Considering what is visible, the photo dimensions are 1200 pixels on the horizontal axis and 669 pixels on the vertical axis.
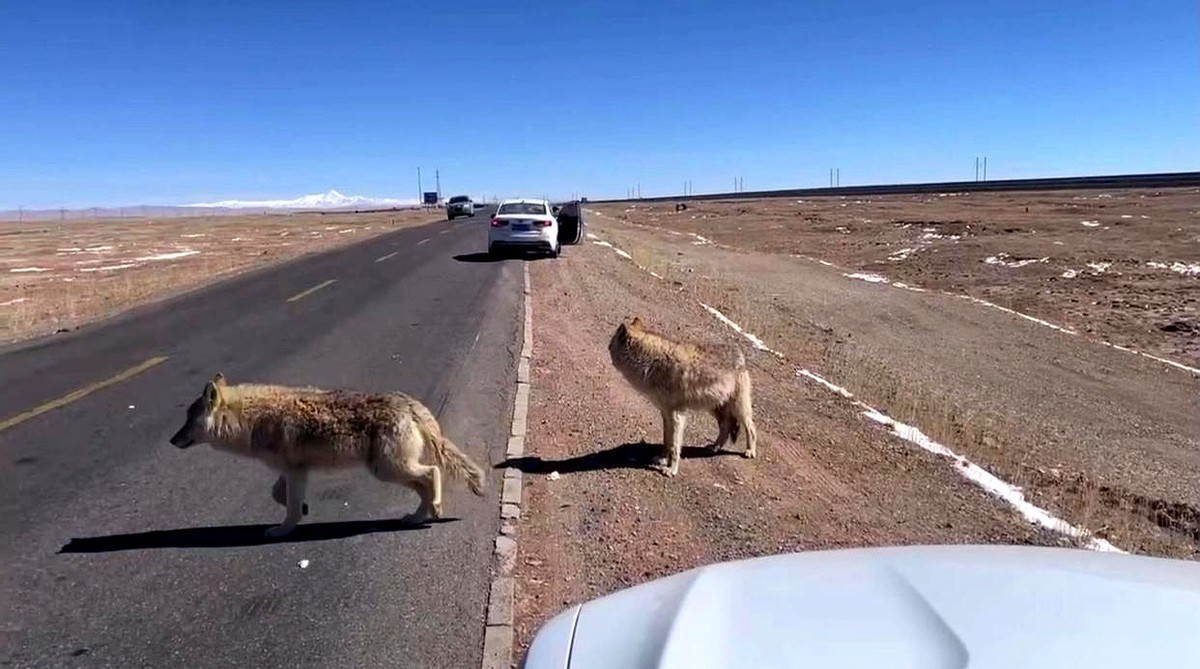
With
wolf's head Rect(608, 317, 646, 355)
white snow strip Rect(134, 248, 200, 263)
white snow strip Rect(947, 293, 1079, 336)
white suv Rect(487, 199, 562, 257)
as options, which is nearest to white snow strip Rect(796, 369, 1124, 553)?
wolf's head Rect(608, 317, 646, 355)

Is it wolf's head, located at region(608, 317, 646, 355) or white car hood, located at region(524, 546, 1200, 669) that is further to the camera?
wolf's head, located at region(608, 317, 646, 355)

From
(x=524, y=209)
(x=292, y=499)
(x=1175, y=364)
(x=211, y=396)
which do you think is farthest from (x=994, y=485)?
(x=524, y=209)

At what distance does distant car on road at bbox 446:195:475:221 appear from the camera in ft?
247

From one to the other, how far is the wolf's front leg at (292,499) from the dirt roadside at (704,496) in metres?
1.44

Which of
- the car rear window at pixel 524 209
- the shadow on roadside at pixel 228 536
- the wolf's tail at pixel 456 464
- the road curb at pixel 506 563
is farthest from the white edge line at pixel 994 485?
the car rear window at pixel 524 209

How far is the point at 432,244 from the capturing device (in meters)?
38.1

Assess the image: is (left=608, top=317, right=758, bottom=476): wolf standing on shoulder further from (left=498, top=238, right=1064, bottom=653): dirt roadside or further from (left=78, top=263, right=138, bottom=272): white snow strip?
(left=78, top=263, right=138, bottom=272): white snow strip

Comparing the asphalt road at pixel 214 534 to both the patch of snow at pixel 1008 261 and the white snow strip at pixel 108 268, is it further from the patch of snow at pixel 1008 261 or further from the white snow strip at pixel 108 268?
the patch of snow at pixel 1008 261

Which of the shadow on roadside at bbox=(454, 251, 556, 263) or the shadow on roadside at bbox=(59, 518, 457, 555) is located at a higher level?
the shadow on roadside at bbox=(454, 251, 556, 263)

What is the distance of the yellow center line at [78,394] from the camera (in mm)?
8969

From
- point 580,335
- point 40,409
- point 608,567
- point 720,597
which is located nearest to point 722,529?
point 608,567

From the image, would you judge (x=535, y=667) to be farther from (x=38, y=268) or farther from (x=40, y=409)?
(x=38, y=268)

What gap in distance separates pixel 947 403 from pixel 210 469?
1031 centimetres

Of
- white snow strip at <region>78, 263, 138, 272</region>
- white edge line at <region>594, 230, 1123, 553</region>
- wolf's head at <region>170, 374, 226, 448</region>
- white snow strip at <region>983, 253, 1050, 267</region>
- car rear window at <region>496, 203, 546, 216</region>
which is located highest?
car rear window at <region>496, 203, 546, 216</region>
